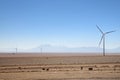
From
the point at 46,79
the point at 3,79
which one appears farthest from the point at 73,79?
the point at 3,79

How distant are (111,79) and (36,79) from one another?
29.7ft

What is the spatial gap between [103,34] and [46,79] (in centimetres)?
6021

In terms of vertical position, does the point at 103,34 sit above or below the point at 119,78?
above

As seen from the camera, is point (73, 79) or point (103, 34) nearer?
point (73, 79)

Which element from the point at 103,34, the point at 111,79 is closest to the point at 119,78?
the point at 111,79

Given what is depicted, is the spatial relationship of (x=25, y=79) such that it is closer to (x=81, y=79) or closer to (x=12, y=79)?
(x=12, y=79)

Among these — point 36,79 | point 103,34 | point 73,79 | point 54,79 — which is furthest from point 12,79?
point 103,34

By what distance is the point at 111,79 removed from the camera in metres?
28.8

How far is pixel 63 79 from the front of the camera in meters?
28.6

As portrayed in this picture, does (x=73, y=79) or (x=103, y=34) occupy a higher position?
(x=103, y=34)

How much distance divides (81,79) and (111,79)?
360 cm

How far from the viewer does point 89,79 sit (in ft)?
93.9

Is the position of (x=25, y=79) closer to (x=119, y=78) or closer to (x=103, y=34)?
(x=119, y=78)

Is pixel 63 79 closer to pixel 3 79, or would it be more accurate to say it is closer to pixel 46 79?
pixel 46 79
